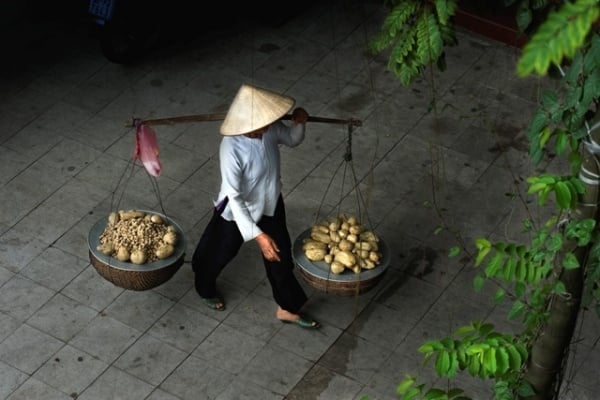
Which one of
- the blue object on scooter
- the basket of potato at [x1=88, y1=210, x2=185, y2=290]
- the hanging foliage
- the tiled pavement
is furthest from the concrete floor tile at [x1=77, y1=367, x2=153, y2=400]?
the blue object on scooter

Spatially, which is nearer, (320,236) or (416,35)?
(416,35)

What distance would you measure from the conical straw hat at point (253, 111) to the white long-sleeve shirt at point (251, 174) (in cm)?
15

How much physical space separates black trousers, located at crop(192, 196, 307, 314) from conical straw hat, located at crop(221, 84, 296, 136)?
2.30 feet

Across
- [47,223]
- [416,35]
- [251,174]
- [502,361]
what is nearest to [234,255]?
[251,174]

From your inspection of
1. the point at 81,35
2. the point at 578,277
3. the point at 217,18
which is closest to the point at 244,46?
the point at 217,18

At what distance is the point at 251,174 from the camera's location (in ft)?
23.1

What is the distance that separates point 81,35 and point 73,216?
2.55 meters

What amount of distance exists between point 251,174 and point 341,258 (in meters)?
0.77

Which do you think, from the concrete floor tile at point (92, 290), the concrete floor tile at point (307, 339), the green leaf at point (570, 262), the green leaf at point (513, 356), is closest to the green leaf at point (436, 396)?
the green leaf at point (513, 356)

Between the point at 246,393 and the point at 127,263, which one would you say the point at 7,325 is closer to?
the point at 127,263

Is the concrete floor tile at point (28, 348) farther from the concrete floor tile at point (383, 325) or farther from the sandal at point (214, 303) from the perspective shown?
the concrete floor tile at point (383, 325)

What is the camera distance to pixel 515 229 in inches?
337

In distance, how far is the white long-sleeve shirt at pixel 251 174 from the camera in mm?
6934

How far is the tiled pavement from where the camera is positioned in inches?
295
